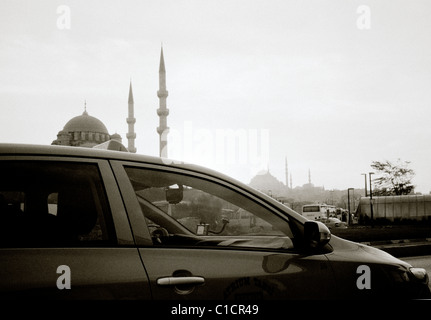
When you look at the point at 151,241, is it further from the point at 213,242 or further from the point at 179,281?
the point at 213,242

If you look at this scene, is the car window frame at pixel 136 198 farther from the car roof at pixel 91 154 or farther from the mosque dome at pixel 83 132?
the mosque dome at pixel 83 132

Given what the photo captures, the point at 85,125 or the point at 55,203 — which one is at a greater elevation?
the point at 85,125

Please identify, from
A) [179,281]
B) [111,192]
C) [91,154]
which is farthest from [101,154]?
[179,281]

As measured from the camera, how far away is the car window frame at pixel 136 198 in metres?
2.40

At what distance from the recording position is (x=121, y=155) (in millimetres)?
2578

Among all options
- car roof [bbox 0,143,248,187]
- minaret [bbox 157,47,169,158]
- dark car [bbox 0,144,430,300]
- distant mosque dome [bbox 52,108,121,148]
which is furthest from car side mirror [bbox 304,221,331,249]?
distant mosque dome [bbox 52,108,121,148]

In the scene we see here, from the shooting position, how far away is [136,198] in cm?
247

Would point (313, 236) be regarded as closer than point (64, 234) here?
No

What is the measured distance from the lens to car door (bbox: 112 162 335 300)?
2.38 metres

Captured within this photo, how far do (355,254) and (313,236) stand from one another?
40cm

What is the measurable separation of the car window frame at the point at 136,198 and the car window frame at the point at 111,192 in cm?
3

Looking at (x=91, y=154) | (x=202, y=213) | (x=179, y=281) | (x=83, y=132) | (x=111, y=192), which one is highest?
(x=83, y=132)
